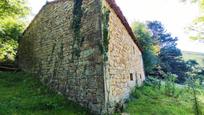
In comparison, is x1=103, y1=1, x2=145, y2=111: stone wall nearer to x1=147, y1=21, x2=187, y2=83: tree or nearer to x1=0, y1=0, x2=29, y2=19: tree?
x1=0, y1=0, x2=29, y2=19: tree

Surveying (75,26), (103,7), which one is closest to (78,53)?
(75,26)

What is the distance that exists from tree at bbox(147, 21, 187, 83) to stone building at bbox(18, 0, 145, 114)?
20.4 metres

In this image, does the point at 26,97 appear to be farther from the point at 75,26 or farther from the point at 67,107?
the point at 75,26

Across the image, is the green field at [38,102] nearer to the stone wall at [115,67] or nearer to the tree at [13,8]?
the stone wall at [115,67]

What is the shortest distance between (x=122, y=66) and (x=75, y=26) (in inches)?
120

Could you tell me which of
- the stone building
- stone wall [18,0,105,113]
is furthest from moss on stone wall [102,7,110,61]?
stone wall [18,0,105,113]

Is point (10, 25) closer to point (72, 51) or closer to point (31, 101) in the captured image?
point (72, 51)

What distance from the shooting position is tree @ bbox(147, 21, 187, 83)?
34.2 metres

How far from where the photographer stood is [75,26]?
465 inches

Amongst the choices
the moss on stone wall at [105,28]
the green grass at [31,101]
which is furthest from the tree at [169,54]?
the moss on stone wall at [105,28]

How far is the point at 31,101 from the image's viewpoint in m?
11.0

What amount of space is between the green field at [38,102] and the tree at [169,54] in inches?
736

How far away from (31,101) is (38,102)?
366mm

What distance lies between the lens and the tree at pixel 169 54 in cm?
3419
